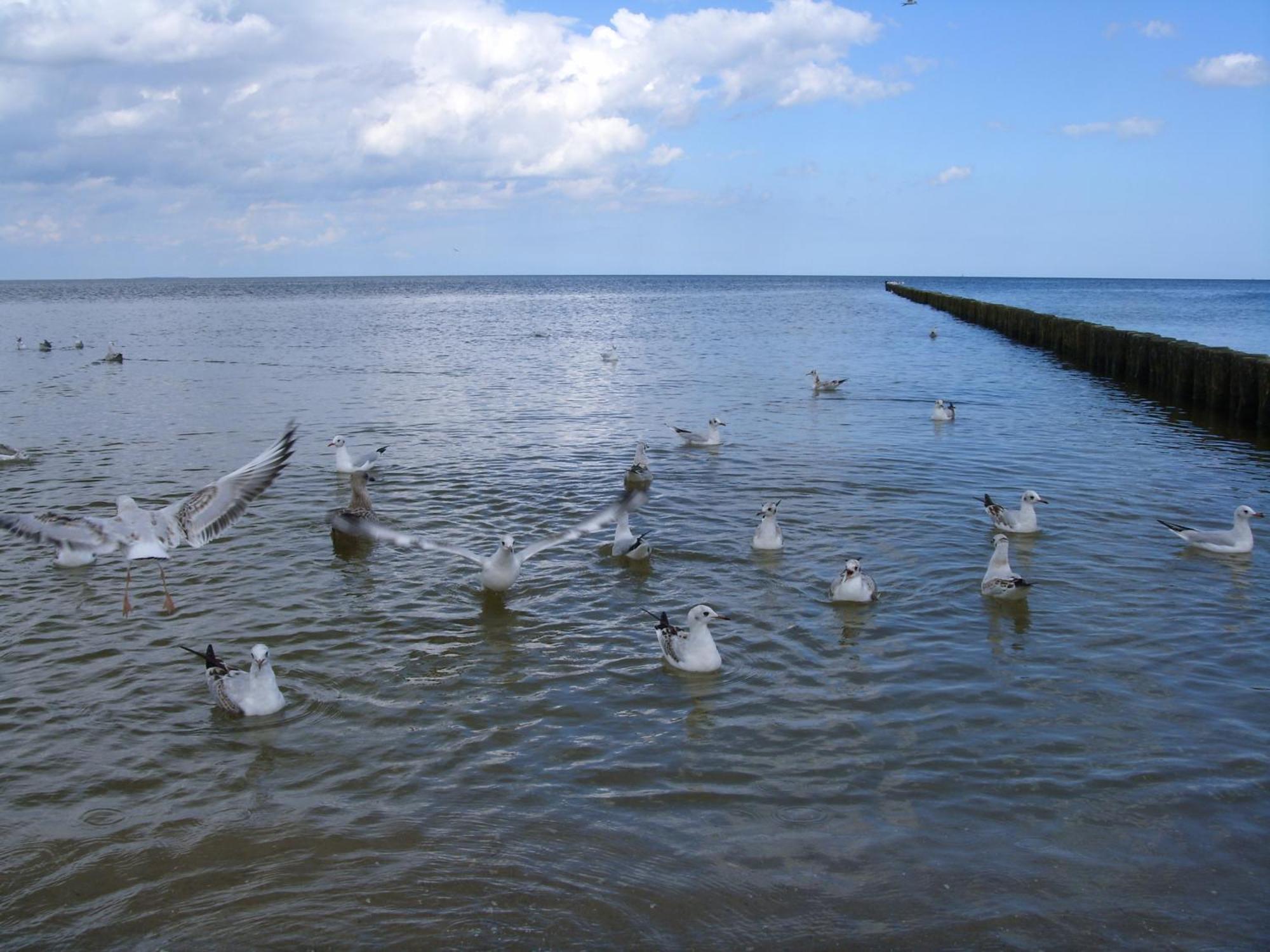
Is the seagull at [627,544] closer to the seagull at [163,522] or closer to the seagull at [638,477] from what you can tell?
the seagull at [638,477]

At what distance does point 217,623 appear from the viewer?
9.63 m

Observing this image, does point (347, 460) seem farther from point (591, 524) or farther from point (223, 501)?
point (591, 524)

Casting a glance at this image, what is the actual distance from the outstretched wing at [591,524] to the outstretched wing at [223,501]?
2.47 metres

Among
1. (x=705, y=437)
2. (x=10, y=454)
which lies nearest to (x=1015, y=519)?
(x=705, y=437)

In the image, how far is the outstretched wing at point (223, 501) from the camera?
30.9 feet

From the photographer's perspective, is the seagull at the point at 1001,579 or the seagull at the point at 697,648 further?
the seagull at the point at 1001,579

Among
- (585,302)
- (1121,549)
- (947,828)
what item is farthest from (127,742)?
(585,302)

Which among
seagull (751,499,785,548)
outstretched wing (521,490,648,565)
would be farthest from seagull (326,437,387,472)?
seagull (751,499,785,548)

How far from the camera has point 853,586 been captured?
384 inches

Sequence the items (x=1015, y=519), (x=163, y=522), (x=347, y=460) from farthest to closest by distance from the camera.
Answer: (x=347, y=460), (x=1015, y=519), (x=163, y=522)

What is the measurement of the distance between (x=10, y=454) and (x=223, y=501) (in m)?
9.90

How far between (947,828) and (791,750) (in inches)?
48.6

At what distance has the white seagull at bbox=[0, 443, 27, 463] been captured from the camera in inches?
667

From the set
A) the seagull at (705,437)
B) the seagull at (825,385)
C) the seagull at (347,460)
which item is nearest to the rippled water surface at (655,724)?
the seagull at (347,460)
